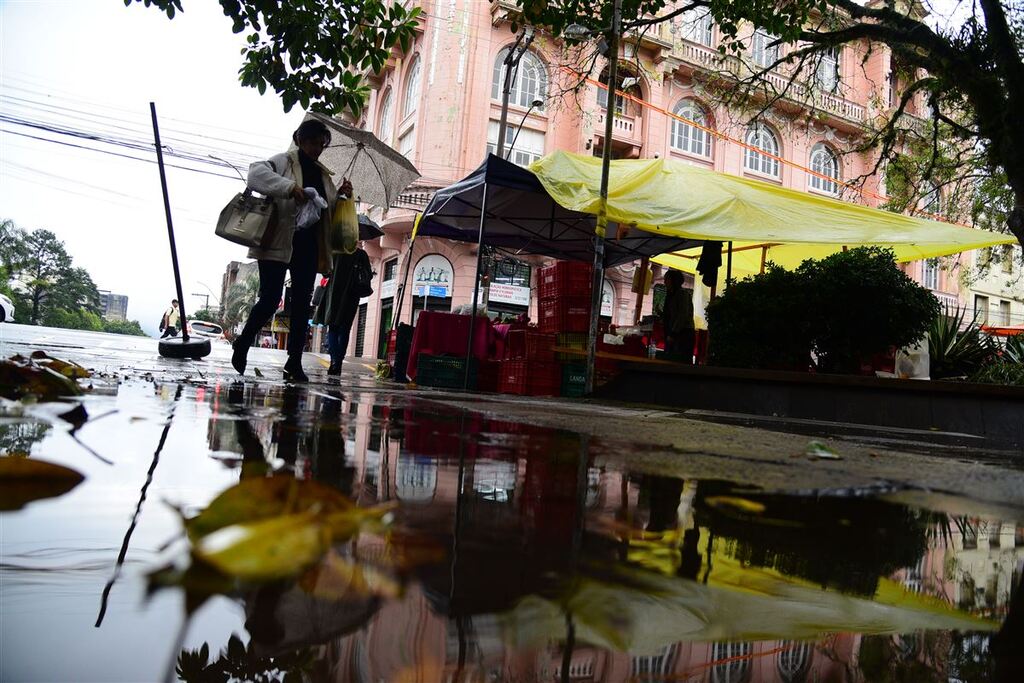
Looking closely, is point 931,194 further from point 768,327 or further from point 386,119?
point 386,119

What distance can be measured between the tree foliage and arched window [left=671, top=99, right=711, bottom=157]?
68.3ft

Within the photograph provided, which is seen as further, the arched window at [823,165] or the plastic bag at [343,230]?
Result: the arched window at [823,165]

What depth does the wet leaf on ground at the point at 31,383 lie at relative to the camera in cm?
197

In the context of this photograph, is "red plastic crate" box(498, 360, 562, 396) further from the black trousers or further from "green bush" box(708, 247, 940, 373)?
the black trousers

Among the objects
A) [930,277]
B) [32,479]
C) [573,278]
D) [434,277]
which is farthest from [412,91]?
[32,479]

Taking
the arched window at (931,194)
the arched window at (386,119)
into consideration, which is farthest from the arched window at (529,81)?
the arched window at (931,194)

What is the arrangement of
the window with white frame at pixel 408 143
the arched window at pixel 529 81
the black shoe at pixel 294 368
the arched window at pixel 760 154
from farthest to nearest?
the arched window at pixel 760 154 < the window with white frame at pixel 408 143 < the arched window at pixel 529 81 < the black shoe at pixel 294 368

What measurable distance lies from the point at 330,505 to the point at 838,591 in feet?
2.02

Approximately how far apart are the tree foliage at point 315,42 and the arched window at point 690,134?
20.8 metres

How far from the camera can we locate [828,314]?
6676 millimetres

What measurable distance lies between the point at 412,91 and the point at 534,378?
20.1 meters

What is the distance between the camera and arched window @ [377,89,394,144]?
25.7 meters

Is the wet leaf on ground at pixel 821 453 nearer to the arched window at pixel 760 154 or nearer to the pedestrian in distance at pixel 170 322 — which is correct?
the pedestrian in distance at pixel 170 322

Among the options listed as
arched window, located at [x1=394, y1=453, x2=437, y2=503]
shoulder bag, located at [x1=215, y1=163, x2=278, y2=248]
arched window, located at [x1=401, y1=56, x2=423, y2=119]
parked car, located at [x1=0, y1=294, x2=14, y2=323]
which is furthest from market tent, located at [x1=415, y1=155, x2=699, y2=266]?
arched window, located at [x1=401, y1=56, x2=423, y2=119]
